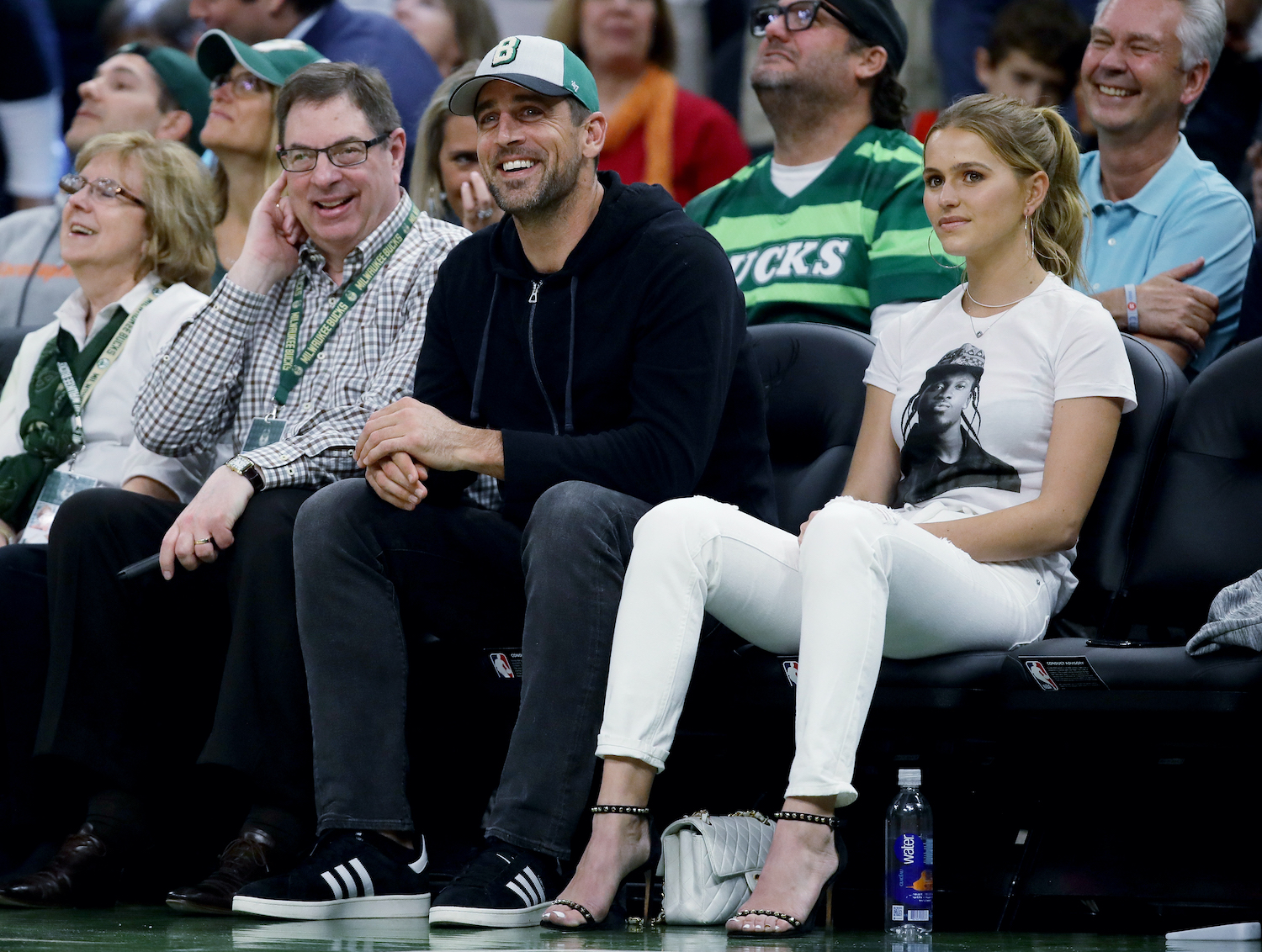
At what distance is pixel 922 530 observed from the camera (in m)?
2.53

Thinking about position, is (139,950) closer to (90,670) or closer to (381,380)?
(90,670)

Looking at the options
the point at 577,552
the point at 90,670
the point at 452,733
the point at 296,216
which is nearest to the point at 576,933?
the point at 577,552

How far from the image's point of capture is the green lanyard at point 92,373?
3.57 meters

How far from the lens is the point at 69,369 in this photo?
364 cm

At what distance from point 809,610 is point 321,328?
136 cm

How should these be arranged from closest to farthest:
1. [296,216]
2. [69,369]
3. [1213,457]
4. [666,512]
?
[666,512] → [1213,457] → [296,216] → [69,369]

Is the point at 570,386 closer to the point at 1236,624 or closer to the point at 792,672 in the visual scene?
the point at 792,672

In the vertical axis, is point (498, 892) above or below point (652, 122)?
below

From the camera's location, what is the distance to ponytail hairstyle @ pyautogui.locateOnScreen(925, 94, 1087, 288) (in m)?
2.90

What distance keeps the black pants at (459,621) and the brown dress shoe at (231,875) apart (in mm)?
165

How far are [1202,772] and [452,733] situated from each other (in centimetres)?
133

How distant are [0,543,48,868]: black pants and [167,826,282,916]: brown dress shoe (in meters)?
0.51

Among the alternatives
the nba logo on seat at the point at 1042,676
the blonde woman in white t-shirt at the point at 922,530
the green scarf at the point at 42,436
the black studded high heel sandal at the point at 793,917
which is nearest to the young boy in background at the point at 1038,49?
the blonde woman in white t-shirt at the point at 922,530

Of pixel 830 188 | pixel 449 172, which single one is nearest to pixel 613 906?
pixel 830 188
